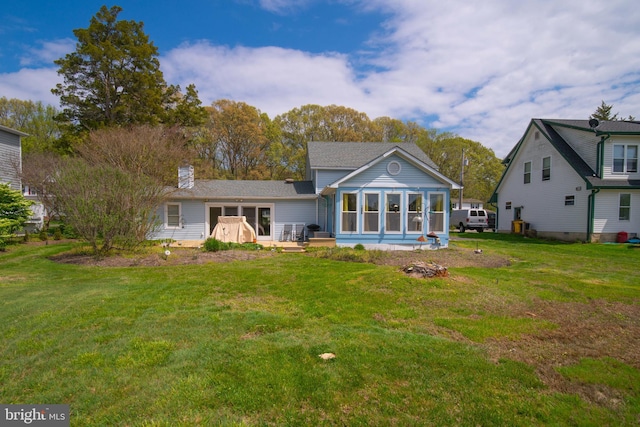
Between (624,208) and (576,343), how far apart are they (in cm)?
1810

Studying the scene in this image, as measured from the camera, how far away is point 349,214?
14094 mm

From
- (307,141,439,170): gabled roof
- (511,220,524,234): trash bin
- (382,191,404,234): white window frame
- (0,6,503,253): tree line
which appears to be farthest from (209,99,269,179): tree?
(511,220,524,234): trash bin

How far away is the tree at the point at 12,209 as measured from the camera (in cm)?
1386

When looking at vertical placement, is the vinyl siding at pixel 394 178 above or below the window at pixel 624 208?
above

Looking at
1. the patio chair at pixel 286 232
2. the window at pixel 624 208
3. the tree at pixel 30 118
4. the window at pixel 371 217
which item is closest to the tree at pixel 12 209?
the patio chair at pixel 286 232

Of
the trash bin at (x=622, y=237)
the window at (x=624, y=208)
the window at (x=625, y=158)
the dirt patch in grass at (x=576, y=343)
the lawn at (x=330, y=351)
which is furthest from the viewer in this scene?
the window at (x=625, y=158)

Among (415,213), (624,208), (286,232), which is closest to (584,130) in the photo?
(624,208)

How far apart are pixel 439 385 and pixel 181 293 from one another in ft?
18.1

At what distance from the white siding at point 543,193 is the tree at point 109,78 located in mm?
26432

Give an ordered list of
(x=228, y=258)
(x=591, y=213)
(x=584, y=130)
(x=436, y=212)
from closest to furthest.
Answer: (x=228, y=258)
(x=436, y=212)
(x=591, y=213)
(x=584, y=130)

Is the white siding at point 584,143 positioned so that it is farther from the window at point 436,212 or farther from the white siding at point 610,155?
the window at point 436,212

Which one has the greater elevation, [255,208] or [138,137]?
[138,137]

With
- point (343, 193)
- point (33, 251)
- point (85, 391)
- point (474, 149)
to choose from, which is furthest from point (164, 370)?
point (474, 149)

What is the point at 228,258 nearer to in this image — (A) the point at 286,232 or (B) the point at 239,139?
(A) the point at 286,232
